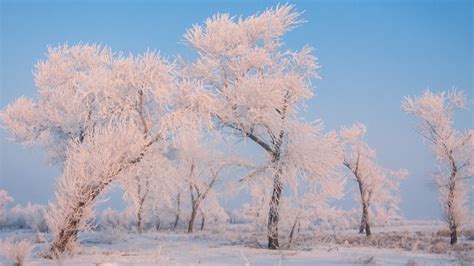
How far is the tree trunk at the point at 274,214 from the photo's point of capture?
747 inches

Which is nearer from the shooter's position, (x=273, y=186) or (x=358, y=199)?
(x=273, y=186)

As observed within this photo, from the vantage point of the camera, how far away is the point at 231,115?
62.1 ft

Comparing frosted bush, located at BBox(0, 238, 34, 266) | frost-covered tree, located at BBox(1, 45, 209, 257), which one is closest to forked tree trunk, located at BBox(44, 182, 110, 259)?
frost-covered tree, located at BBox(1, 45, 209, 257)

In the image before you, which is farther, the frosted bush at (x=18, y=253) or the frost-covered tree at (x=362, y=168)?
the frost-covered tree at (x=362, y=168)

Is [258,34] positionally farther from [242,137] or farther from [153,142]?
[153,142]

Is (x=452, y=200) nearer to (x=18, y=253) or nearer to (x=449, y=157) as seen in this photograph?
(x=449, y=157)

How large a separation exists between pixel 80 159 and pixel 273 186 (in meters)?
8.11

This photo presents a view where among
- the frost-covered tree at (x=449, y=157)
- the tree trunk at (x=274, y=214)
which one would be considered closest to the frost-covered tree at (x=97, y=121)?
the tree trunk at (x=274, y=214)

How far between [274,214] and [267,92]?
5062 millimetres

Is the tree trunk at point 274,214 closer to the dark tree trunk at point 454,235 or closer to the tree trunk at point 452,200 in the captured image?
the dark tree trunk at point 454,235

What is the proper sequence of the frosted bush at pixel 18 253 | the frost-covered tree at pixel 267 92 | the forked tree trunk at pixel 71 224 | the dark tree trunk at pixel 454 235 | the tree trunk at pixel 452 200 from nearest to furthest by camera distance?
1. the frosted bush at pixel 18 253
2. the forked tree trunk at pixel 71 224
3. the frost-covered tree at pixel 267 92
4. the dark tree trunk at pixel 454 235
5. the tree trunk at pixel 452 200

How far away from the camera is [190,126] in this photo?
17219 mm

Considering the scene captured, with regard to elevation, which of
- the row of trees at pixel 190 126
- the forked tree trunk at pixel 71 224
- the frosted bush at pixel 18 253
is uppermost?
the row of trees at pixel 190 126

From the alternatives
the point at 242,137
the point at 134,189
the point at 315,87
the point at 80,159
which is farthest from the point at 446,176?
the point at 80,159
